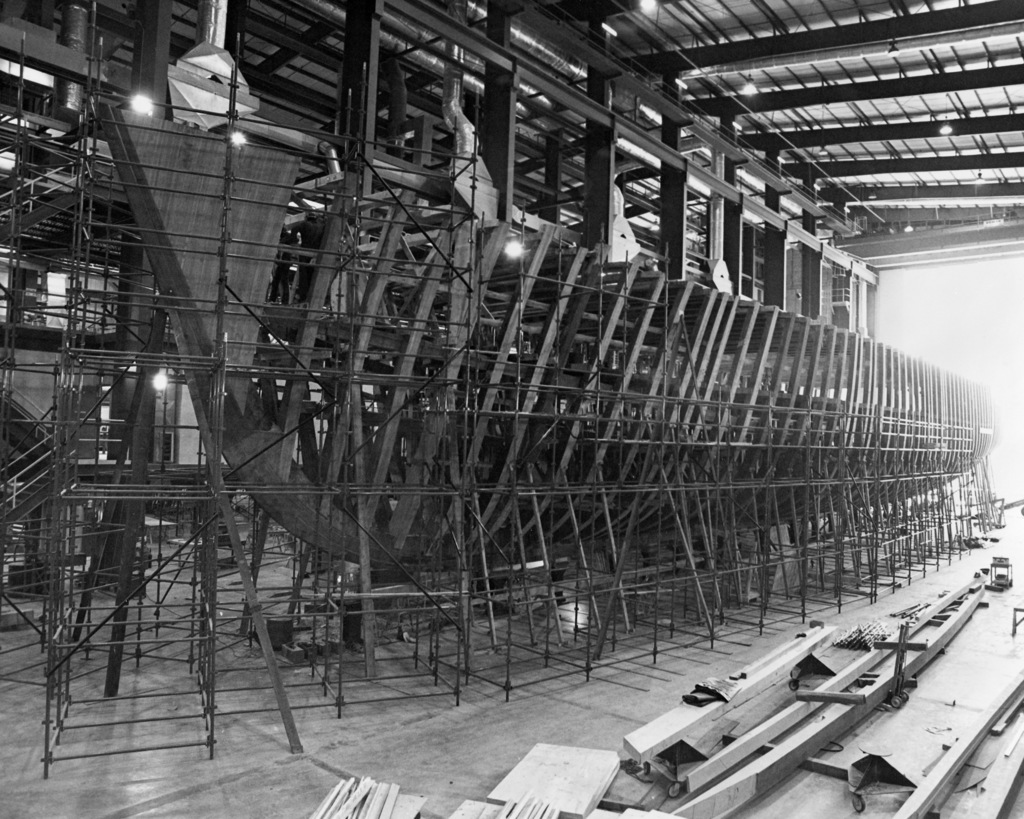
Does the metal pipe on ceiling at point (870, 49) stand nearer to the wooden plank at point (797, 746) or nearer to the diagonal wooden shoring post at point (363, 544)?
the wooden plank at point (797, 746)

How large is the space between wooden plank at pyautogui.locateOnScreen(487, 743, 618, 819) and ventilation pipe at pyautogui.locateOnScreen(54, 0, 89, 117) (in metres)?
9.34

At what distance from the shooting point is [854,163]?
23.5m

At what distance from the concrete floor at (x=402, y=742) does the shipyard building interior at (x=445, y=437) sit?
5cm

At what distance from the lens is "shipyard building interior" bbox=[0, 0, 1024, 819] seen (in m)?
7.00

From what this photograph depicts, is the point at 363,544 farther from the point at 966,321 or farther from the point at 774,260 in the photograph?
the point at 966,321

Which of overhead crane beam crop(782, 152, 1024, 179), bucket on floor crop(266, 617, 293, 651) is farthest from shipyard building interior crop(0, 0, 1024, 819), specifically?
overhead crane beam crop(782, 152, 1024, 179)

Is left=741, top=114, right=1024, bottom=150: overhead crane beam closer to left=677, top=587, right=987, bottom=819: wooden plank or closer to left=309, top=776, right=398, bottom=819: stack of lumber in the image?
left=677, top=587, right=987, bottom=819: wooden plank

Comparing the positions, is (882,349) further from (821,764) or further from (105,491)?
(105,491)

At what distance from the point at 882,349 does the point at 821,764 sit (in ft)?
52.3

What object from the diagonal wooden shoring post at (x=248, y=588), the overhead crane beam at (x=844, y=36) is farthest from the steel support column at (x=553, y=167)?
the diagonal wooden shoring post at (x=248, y=588)

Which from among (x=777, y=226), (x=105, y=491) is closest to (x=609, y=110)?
(x=777, y=226)

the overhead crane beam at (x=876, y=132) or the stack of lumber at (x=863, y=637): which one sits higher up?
the overhead crane beam at (x=876, y=132)

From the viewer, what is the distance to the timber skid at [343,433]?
777 centimetres

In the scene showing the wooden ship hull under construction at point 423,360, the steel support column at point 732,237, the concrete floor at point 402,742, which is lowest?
the concrete floor at point 402,742
